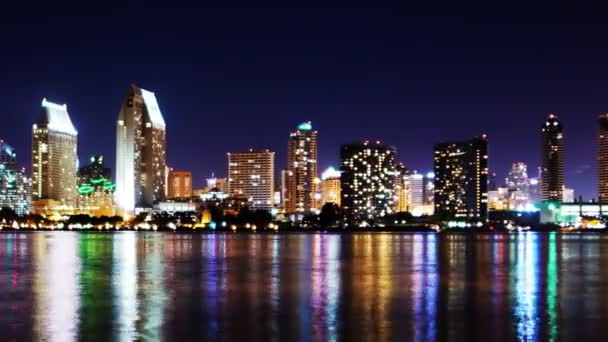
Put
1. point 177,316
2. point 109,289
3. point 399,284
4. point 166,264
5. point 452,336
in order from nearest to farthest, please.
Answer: point 452,336 < point 177,316 < point 109,289 < point 399,284 < point 166,264

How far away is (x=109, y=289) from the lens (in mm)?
41281

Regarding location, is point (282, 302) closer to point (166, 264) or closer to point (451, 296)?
point (451, 296)

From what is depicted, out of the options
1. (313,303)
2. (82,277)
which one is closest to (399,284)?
(313,303)

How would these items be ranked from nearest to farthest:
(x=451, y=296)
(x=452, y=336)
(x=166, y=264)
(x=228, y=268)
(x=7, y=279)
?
(x=452, y=336), (x=451, y=296), (x=7, y=279), (x=228, y=268), (x=166, y=264)

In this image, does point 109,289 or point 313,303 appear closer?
point 313,303

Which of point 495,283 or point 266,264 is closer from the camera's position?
point 495,283

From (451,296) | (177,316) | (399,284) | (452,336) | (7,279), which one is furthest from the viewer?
(7,279)

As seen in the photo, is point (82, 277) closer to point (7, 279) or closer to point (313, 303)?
point (7, 279)

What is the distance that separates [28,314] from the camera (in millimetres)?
31047

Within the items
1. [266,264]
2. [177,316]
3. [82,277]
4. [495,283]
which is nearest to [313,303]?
[177,316]

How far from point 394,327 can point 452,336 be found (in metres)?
2.27

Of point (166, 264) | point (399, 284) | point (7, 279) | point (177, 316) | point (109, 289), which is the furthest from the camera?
point (166, 264)

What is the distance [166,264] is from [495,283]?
2641 cm

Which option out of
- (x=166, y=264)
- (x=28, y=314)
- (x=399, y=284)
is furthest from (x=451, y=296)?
(x=166, y=264)
